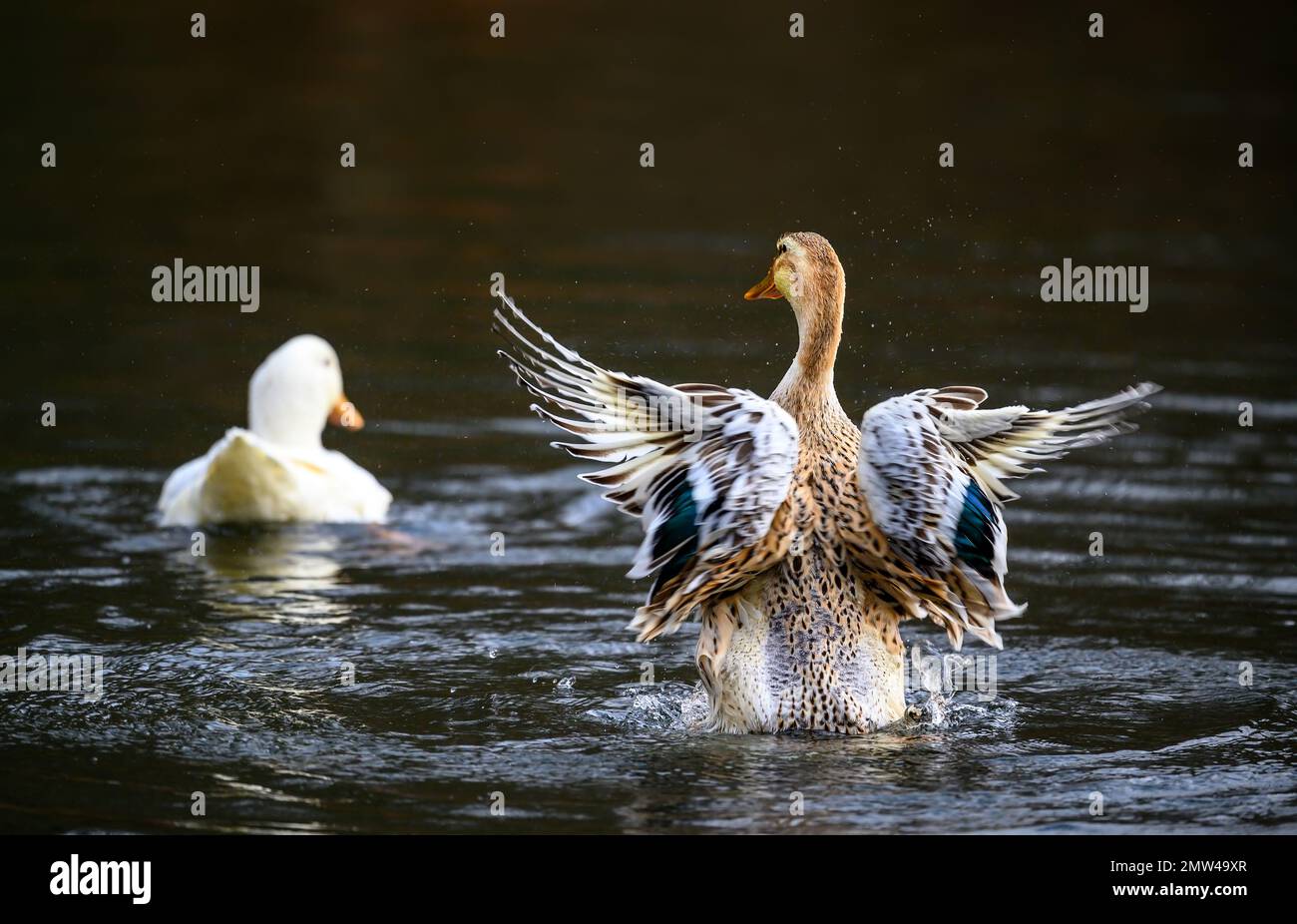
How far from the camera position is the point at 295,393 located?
1262 cm

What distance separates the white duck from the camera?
460 inches

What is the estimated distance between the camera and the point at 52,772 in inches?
295

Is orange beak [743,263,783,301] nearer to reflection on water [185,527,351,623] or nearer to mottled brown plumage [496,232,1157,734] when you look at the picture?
mottled brown plumage [496,232,1157,734]

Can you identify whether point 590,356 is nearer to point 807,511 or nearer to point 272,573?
point 272,573

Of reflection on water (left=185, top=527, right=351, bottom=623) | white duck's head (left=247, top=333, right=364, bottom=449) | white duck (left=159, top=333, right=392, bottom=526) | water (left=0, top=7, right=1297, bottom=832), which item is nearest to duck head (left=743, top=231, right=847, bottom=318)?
water (left=0, top=7, right=1297, bottom=832)

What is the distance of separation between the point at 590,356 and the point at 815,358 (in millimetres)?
5951

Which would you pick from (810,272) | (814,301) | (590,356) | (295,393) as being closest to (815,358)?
(814,301)

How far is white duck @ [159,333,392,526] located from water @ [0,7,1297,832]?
0.64ft

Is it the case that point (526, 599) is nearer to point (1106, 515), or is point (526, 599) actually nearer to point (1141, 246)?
point (1106, 515)

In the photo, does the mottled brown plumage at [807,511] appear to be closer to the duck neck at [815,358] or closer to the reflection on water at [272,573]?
the duck neck at [815,358]

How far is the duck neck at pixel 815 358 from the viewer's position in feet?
27.0

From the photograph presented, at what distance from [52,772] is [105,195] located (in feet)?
40.1

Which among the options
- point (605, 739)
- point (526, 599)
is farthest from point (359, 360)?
point (605, 739)

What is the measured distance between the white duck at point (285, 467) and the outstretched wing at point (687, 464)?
4085 millimetres
